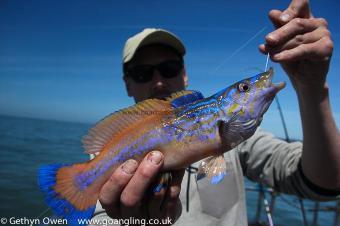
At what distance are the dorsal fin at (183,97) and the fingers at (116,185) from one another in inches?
27.1

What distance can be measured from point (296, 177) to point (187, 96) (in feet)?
8.15

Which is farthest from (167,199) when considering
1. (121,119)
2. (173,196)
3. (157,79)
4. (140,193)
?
(157,79)

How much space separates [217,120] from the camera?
2627 millimetres

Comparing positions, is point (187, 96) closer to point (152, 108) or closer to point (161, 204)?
point (152, 108)

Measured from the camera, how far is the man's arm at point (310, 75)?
103 inches

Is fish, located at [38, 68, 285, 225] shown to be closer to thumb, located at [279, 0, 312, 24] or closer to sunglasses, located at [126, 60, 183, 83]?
thumb, located at [279, 0, 312, 24]

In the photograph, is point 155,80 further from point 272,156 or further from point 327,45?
point 327,45

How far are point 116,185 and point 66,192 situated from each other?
48 centimetres

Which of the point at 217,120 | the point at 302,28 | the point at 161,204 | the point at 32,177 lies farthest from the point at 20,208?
the point at 302,28

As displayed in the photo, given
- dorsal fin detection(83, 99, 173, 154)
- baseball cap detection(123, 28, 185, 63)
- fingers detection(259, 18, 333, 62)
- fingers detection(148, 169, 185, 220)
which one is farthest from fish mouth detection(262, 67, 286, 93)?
baseball cap detection(123, 28, 185, 63)

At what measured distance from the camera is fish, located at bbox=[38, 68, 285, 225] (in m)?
2.56

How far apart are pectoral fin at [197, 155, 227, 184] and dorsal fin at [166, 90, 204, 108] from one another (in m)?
0.60

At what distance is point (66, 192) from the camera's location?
2619 mm

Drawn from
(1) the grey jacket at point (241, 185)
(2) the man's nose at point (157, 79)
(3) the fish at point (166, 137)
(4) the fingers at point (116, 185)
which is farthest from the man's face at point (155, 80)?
(4) the fingers at point (116, 185)
